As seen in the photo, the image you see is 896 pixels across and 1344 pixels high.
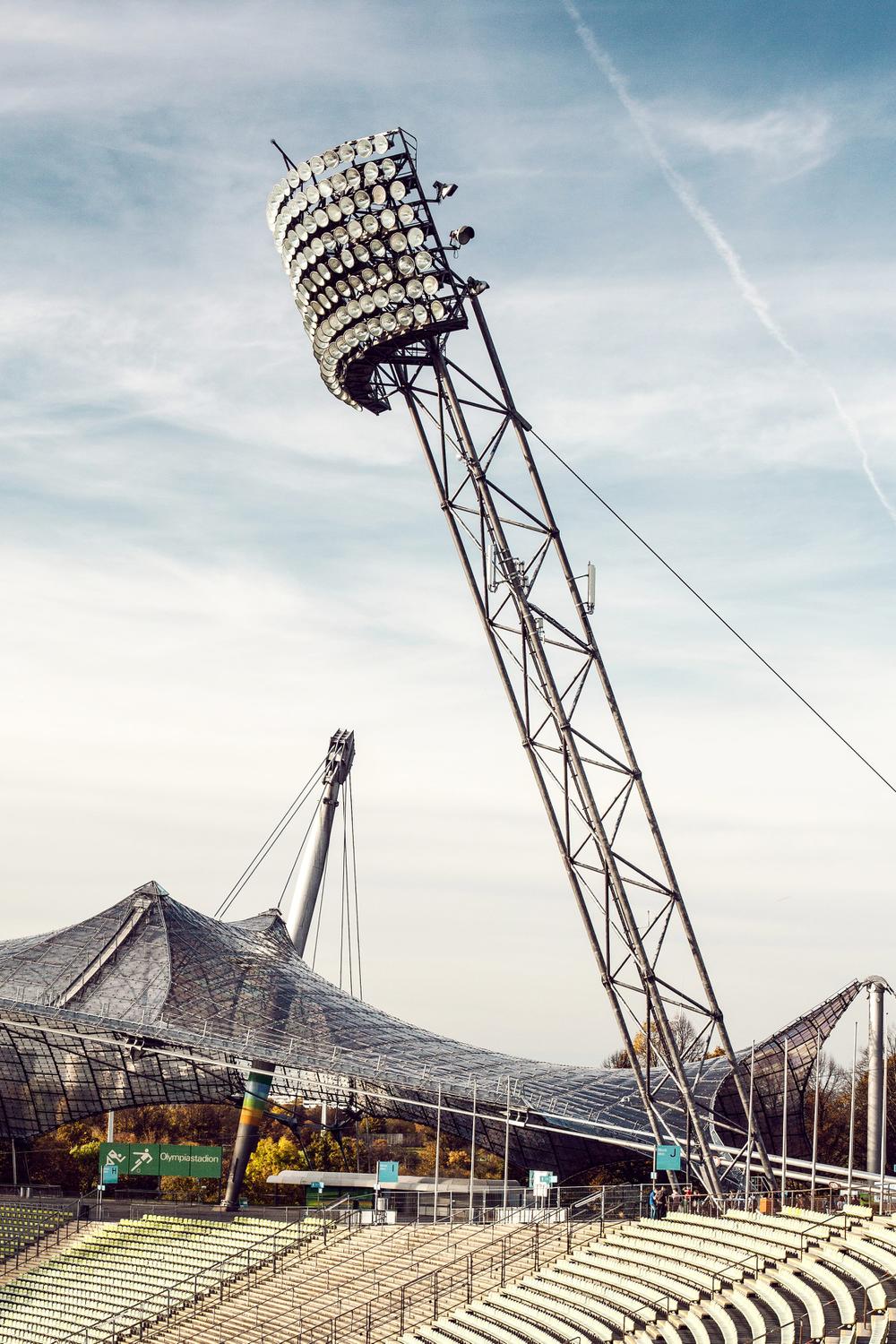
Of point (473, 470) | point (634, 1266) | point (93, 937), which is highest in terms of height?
point (473, 470)

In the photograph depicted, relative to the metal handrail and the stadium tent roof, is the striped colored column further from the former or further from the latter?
the metal handrail

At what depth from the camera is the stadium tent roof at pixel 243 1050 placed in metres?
57.5

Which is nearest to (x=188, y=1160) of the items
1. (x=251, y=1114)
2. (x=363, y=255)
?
(x=251, y=1114)

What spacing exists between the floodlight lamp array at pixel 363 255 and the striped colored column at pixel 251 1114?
34.0 m

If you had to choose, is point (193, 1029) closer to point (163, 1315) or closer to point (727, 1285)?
point (163, 1315)

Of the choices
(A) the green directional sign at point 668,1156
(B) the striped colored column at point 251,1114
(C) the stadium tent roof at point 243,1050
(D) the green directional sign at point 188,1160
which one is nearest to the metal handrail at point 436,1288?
(A) the green directional sign at point 668,1156

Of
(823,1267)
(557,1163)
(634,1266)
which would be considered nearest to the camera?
(823,1267)

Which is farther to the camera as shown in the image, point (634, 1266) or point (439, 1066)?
point (439, 1066)

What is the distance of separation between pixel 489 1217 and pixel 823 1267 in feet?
56.5

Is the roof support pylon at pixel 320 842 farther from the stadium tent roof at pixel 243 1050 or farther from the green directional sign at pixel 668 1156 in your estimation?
the green directional sign at pixel 668 1156

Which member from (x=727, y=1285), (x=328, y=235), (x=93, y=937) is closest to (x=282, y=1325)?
(x=727, y=1285)

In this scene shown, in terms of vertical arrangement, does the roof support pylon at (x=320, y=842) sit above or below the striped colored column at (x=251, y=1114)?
above

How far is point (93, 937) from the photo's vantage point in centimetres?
6912

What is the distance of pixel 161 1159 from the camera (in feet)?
196
